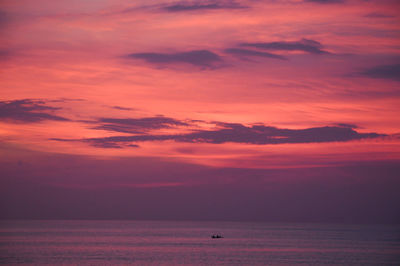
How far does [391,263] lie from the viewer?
4171 inches

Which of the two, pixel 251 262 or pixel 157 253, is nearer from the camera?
pixel 251 262

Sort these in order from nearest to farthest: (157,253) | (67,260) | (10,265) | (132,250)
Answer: (10,265)
(67,260)
(157,253)
(132,250)

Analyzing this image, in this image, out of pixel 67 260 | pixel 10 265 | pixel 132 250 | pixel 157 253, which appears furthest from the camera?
pixel 132 250

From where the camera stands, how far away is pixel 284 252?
128250mm

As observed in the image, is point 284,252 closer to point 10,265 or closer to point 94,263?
point 94,263

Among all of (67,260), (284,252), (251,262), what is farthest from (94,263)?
(284,252)

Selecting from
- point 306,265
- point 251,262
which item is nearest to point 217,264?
point 251,262

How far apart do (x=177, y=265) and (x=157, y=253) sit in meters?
24.3

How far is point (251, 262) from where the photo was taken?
10388 centimetres

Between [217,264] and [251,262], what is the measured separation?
23.5 feet

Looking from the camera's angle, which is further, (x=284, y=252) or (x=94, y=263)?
(x=284, y=252)

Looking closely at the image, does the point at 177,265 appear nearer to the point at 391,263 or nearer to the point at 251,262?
the point at 251,262

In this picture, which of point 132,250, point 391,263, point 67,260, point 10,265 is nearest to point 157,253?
point 132,250

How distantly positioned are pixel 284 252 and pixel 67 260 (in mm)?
49268
